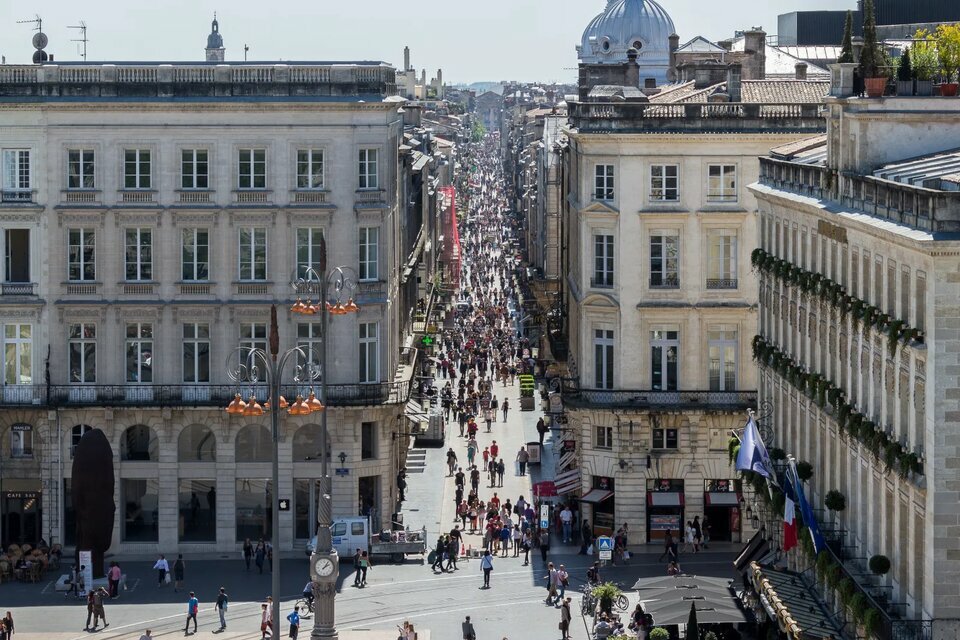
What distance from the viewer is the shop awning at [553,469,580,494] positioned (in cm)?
8712

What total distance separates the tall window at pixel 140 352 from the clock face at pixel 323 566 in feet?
83.0

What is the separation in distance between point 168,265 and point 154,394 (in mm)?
4777

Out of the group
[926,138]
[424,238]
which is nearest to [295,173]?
[926,138]

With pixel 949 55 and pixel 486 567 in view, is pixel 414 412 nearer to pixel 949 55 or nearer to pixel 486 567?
pixel 486 567

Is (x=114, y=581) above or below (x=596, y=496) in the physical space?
below

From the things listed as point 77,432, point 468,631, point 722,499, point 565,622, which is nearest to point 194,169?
point 77,432

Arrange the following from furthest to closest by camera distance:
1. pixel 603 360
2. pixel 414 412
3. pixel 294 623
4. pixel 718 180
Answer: pixel 414 412 → pixel 603 360 → pixel 718 180 → pixel 294 623

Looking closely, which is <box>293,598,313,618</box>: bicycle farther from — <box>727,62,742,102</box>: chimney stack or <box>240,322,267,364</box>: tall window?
<box>727,62,742,102</box>: chimney stack

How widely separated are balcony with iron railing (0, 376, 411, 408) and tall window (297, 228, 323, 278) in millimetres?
4529

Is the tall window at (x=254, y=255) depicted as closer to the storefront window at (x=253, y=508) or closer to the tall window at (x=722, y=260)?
the storefront window at (x=253, y=508)

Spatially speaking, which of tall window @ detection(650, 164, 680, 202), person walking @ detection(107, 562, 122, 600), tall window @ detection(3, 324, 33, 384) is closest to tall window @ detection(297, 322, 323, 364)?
tall window @ detection(3, 324, 33, 384)

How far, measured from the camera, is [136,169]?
273 feet

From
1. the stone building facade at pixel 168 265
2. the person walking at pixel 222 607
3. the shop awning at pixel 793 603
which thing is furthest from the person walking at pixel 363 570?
the shop awning at pixel 793 603

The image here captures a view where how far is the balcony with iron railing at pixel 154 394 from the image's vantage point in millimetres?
82625
